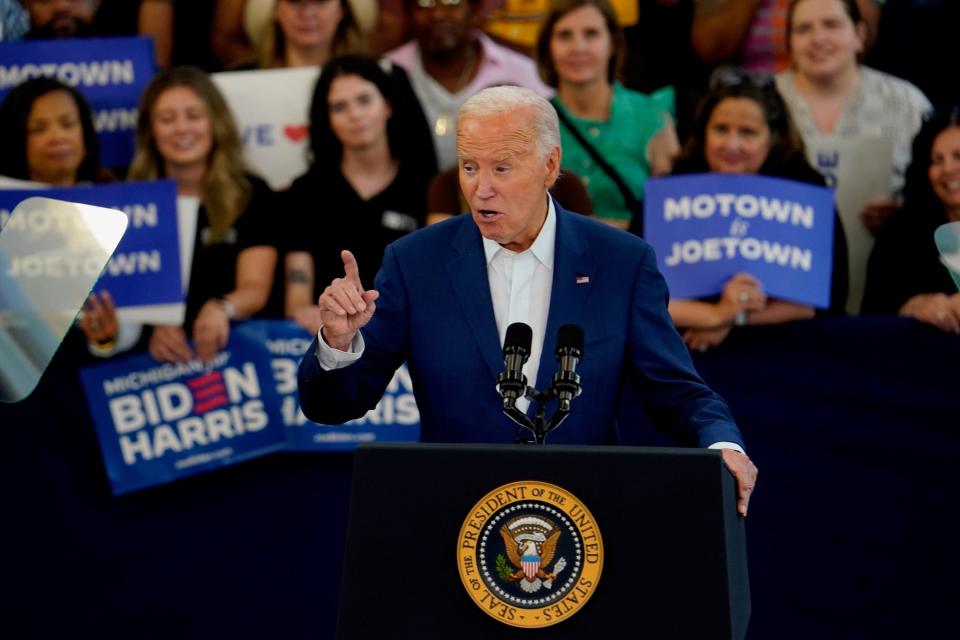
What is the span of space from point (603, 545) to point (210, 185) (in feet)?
11.1

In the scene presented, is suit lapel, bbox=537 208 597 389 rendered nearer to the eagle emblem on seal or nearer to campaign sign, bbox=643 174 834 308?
the eagle emblem on seal

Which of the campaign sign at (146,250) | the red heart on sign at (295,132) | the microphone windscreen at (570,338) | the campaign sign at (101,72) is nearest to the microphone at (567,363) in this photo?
the microphone windscreen at (570,338)

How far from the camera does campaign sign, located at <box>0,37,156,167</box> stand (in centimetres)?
596

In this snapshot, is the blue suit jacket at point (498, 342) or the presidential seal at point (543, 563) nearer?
the presidential seal at point (543, 563)

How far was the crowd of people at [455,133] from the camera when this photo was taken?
5.28 metres

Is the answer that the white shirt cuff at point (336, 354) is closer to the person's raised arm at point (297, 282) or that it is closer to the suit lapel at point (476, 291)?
the suit lapel at point (476, 291)

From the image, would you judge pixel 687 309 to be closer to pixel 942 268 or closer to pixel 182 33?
pixel 942 268

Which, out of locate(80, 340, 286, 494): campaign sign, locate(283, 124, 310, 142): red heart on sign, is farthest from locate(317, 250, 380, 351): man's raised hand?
locate(283, 124, 310, 142): red heart on sign

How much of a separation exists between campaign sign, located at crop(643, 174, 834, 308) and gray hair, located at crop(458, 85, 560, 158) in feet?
6.34

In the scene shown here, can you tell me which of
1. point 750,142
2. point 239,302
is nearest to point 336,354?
point 239,302

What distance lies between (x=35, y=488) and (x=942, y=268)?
290 centimetres

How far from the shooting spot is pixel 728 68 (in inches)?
234

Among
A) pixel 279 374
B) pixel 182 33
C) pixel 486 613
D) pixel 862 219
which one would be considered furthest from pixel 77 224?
pixel 182 33

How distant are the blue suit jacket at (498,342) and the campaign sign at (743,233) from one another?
1.78m
